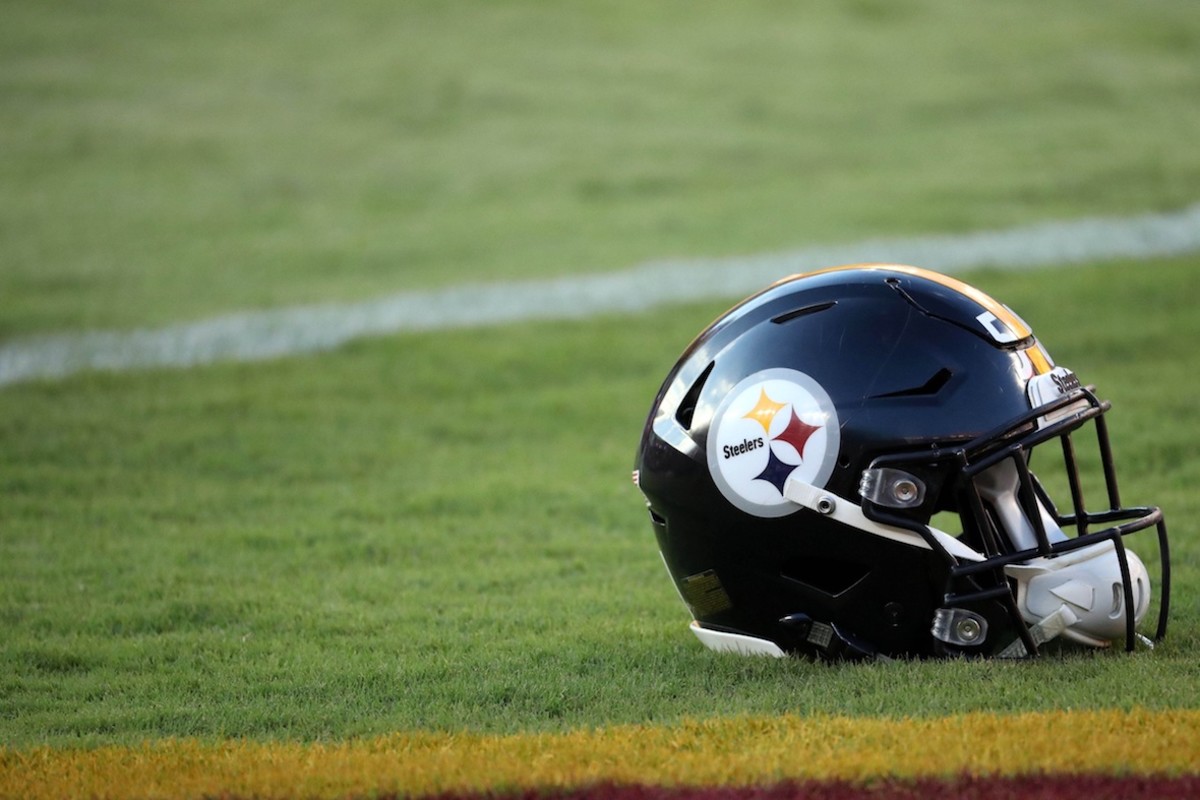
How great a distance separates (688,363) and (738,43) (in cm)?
1973

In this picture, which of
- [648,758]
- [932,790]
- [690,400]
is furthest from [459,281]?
[932,790]

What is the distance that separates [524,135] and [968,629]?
15495 millimetres

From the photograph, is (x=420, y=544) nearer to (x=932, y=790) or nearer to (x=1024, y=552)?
(x=1024, y=552)

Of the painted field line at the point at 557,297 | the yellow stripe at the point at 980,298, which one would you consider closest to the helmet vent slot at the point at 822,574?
the yellow stripe at the point at 980,298

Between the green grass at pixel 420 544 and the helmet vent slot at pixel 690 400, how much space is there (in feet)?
2.77

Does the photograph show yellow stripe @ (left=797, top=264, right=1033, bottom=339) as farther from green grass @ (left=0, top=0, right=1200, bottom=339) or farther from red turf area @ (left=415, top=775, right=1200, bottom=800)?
green grass @ (left=0, top=0, right=1200, bottom=339)

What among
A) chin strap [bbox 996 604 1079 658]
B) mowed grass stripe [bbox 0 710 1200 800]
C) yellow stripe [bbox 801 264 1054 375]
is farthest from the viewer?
yellow stripe [bbox 801 264 1054 375]

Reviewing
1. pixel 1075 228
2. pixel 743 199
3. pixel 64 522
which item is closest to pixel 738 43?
pixel 743 199

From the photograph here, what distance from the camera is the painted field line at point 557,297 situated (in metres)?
11.2

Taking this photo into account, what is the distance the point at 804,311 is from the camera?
4.56m

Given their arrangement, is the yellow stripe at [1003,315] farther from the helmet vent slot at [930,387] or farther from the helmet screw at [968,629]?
the helmet screw at [968,629]

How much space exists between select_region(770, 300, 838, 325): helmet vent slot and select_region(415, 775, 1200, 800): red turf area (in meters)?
1.59

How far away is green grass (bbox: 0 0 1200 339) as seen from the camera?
14.3 m

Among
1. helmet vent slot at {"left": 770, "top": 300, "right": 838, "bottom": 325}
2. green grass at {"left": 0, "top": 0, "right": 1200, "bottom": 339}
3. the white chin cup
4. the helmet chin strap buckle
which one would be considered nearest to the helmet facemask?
the white chin cup
